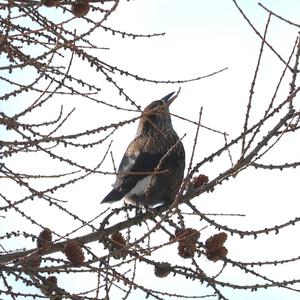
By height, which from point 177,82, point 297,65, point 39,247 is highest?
point 177,82

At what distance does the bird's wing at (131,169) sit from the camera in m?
4.62

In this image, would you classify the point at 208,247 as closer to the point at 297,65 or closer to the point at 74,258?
the point at 74,258

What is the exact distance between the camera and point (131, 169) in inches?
195

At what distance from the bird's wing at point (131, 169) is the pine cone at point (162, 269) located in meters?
1.00

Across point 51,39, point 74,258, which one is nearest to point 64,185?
point 74,258

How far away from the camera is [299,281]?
10.1ft

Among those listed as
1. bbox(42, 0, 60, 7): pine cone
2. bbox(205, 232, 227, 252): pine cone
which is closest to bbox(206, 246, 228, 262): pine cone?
bbox(205, 232, 227, 252): pine cone

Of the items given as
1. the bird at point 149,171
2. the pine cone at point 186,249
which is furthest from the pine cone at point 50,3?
Result: the bird at point 149,171

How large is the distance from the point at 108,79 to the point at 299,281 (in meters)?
1.21

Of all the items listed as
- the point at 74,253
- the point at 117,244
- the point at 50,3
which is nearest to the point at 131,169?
the point at 117,244

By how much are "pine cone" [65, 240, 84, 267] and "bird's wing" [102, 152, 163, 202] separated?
3.57ft

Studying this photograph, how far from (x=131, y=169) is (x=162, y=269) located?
65.2 inches

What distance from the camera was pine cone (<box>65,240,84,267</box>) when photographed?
3.19 m

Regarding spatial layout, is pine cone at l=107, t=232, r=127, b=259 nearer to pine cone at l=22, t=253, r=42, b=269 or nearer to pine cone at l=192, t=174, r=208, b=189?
pine cone at l=22, t=253, r=42, b=269
